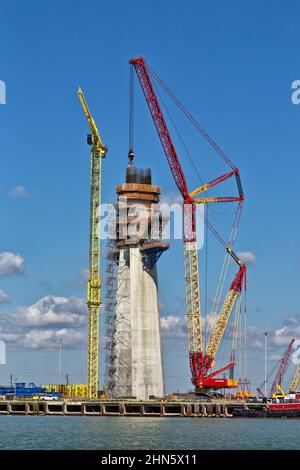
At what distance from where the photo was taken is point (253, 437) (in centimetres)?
14650

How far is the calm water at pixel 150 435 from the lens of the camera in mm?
131000

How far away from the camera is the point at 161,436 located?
146 metres

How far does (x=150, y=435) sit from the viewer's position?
148750 mm

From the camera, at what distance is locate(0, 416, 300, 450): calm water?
13100 cm

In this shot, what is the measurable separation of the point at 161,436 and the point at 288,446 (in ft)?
70.0

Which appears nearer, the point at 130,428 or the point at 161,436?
the point at 161,436
